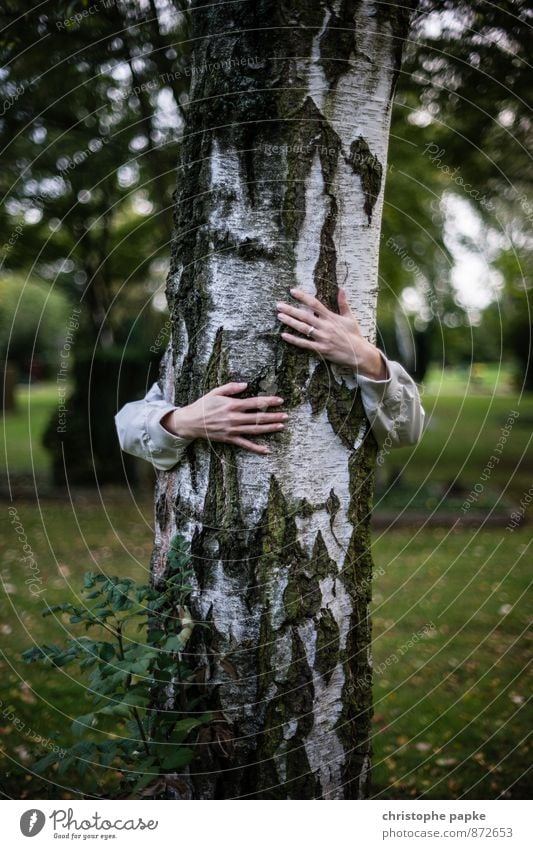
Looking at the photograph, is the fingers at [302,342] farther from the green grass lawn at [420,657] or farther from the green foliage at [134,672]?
the green grass lawn at [420,657]

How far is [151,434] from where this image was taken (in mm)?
1946

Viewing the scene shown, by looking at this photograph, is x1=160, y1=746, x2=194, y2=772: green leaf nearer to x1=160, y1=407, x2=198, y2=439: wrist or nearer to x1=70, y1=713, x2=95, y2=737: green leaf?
x1=70, y1=713, x2=95, y2=737: green leaf

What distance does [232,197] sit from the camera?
179 cm

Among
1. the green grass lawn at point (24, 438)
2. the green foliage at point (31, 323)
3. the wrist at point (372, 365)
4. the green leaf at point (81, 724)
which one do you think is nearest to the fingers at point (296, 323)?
the wrist at point (372, 365)

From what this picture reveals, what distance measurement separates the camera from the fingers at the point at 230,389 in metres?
1.81

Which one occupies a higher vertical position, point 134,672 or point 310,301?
point 310,301

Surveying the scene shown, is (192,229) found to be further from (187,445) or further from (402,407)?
(402,407)

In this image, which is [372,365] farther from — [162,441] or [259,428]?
[162,441]

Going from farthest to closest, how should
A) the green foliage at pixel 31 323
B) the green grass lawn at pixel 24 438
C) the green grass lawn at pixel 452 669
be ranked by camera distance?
the green foliage at pixel 31 323, the green grass lawn at pixel 24 438, the green grass lawn at pixel 452 669

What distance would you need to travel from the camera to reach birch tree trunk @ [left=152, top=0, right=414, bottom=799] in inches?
69.2

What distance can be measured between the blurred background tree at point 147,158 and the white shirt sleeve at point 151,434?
151cm

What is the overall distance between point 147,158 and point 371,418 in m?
6.79

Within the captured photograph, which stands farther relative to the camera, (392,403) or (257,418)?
(392,403)

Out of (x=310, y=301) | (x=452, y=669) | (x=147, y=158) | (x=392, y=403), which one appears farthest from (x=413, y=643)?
(x=147, y=158)
